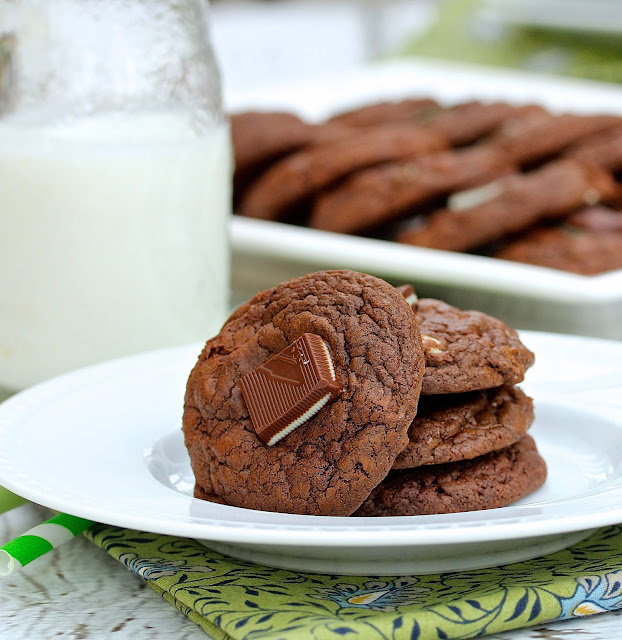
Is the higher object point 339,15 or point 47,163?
point 47,163

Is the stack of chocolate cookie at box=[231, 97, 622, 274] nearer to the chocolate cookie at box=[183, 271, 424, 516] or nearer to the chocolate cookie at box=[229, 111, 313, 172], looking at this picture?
the chocolate cookie at box=[229, 111, 313, 172]

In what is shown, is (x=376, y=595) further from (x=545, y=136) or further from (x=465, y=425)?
(x=545, y=136)

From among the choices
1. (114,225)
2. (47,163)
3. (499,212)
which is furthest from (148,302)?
(499,212)

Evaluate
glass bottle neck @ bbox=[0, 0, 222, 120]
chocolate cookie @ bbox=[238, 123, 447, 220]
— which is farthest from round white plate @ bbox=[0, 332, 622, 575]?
chocolate cookie @ bbox=[238, 123, 447, 220]

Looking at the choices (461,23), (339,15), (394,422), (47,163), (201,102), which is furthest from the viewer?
(339,15)

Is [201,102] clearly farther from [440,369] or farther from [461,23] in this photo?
[461,23]

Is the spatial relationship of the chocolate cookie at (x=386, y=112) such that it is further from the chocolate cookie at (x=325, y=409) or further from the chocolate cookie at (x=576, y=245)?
the chocolate cookie at (x=325, y=409)
